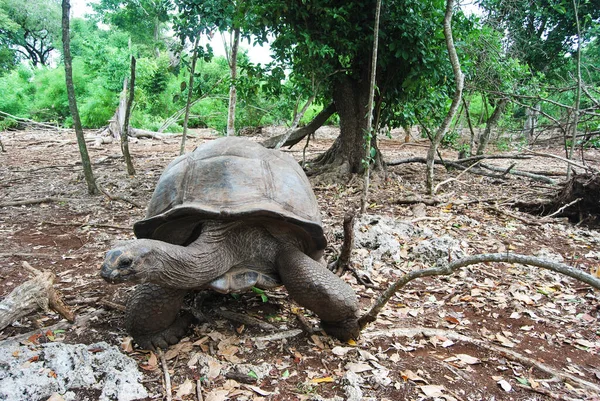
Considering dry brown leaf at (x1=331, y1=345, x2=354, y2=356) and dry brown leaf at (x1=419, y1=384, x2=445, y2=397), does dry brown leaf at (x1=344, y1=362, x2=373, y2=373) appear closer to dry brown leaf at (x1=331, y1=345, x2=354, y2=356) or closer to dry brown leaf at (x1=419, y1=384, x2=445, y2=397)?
dry brown leaf at (x1=331, y1=345, x2=354, y2=356)

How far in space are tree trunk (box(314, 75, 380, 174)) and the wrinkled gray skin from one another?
4.09 m

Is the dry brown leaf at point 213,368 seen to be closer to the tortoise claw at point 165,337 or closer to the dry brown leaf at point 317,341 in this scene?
the tortoise claw at point 165,337

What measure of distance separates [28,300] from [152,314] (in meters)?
0.60

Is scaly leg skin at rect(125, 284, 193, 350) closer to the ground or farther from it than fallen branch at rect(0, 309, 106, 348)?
farther from it

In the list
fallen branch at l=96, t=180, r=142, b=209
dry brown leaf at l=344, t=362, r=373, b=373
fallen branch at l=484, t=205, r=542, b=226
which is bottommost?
dry brown leaf at l=344, t=362, r=373, b=373

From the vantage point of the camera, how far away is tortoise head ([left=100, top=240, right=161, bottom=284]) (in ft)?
5.76

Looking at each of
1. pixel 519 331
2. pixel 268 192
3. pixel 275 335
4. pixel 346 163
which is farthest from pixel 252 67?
pixel 519 331

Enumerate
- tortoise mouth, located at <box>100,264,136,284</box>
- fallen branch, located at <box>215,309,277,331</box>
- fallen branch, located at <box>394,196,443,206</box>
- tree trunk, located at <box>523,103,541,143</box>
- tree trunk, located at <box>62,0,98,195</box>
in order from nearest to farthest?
1. tortoise mouth, located at <box>100,264,136,284</box>
2. fallen branch, located at <box>215,309,277,331</box>
3. tree trunk, located at <box>62,0,98,195</box>
4. fallen branch, located at <box>394,196,443,206</box>
5. tree trunk, located at <box>523,103,541,143</box>

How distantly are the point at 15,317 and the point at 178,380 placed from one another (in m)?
0.86

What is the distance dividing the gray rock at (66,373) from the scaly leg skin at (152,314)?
0.16 meters

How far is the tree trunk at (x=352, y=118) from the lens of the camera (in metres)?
6.38

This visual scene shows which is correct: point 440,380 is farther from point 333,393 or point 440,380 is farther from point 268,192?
point 268,192

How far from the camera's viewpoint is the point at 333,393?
2.03 m

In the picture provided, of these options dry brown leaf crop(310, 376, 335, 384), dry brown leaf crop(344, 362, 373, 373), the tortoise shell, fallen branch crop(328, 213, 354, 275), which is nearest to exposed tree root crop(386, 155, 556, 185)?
fallen branch crop(328, 213, 354, 275)
